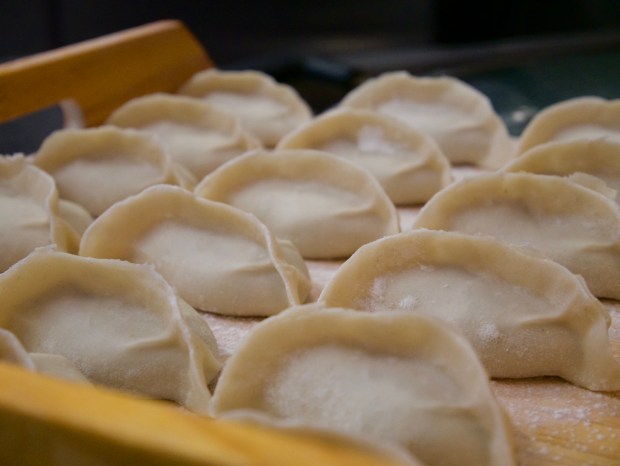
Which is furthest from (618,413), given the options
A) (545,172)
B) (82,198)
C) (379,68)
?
(379,68)

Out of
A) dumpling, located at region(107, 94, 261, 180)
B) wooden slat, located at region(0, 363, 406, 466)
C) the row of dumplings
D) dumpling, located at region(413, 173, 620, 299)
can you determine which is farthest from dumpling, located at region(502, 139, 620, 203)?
wooden slat, located at region(0, 363, 406, 466)

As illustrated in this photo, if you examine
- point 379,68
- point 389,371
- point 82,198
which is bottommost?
point 379,68

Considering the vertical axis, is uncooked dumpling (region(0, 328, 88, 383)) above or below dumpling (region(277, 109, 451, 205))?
above

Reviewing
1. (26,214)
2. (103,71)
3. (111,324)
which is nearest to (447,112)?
(103,71)

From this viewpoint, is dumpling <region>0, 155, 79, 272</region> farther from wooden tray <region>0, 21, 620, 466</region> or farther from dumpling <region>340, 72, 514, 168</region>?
dumpling <region>340, 72, 514, 168</region>

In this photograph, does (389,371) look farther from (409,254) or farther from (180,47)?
(180,47)
